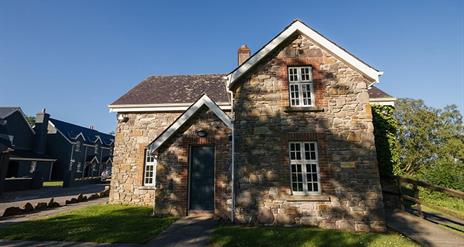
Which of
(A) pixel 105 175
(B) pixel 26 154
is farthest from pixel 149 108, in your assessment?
(A) pixel 105 175

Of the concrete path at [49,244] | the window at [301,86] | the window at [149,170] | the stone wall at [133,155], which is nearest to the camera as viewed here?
the concrete path at [49,244]

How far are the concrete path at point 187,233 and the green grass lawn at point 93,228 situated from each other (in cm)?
35

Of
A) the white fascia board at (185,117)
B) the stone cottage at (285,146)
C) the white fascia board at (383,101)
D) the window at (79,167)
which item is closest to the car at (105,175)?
the window at (79,167)

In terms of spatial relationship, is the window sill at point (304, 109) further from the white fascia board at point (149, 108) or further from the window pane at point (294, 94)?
the white fascia board at point (149, 108)

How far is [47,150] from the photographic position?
108 feet

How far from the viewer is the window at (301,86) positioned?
9.76 m

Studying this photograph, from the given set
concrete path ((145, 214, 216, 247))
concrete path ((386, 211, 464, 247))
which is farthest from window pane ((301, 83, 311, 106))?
concrete path ((145, 214, 216, 247))

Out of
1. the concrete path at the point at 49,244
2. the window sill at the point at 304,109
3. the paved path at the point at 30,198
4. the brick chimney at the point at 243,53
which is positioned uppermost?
the brick chimney at the point at 243,53

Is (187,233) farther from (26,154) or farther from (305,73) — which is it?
(26,154)

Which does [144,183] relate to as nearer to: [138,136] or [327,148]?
[138,136]

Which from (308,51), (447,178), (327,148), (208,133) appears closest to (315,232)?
(327,148)

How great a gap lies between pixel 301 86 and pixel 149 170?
9408 millimetres

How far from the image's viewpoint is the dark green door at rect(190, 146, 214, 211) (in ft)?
32.6

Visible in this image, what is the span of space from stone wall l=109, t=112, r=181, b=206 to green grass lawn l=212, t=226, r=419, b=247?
6896 mm
